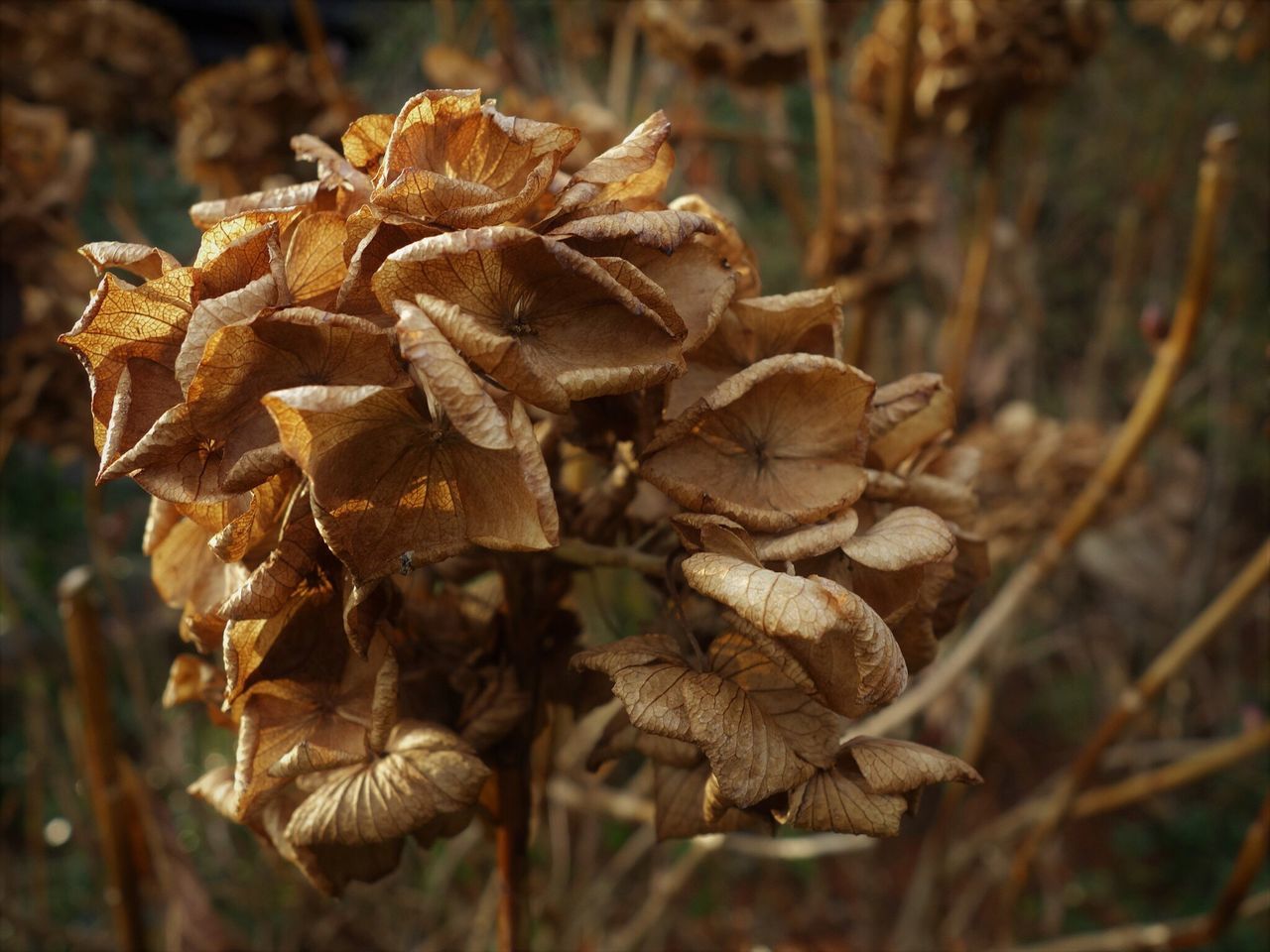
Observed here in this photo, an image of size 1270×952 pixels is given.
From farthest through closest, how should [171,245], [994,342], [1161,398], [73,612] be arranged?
1. [171,245]
2. [994,342]
3. [1161,398]
4. [73,612]

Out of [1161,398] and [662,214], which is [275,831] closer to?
[662,214]

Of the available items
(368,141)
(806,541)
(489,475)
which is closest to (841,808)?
(806,541)

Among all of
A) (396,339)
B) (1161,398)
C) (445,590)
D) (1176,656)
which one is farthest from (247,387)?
(1176,656)

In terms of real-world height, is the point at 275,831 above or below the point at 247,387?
below

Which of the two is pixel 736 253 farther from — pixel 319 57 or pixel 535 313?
pixel 319 57

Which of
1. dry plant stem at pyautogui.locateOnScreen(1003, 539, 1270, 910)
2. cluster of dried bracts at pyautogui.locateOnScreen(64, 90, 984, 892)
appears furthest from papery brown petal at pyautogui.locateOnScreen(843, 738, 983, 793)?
dry plant stem at pyautogui.locateOnScreen(1003, 539, 1270, 910)

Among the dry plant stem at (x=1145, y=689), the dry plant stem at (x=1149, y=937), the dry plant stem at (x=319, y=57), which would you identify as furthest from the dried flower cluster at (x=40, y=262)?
the dry plant stem at (x=1149, y=937)
